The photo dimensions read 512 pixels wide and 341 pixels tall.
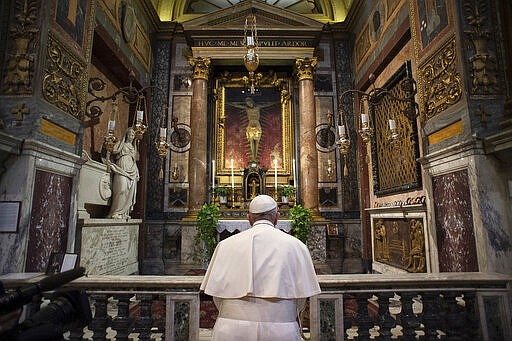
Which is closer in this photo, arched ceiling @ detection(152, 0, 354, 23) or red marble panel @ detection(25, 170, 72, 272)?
red marble panel @ detection(25, 170, 72, 272)

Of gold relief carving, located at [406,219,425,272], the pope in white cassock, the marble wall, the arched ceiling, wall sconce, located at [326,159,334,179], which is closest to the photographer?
the pope in white cassock

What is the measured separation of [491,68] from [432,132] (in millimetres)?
1101

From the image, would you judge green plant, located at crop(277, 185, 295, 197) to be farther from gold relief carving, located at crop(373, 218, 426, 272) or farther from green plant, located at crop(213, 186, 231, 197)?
gold relief carving, located at crop(373, 218, 426, 272)

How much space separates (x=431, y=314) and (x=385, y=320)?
450mm

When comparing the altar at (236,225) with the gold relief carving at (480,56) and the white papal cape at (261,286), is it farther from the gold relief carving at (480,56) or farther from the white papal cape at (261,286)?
the white papal cape at (261,286)

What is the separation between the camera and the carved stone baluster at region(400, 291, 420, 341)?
2.96 metres

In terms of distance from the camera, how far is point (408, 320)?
2.99m

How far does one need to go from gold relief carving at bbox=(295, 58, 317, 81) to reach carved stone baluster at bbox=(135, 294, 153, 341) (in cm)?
798

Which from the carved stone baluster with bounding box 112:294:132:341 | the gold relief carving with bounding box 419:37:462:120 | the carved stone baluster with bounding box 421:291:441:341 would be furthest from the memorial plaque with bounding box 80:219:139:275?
the gold relief carving with bounding box 419:37:462:120

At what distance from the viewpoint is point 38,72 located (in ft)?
14.2

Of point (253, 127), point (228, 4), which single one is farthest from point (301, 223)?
point (228, 4)

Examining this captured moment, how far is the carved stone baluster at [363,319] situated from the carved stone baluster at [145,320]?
1.93 meters

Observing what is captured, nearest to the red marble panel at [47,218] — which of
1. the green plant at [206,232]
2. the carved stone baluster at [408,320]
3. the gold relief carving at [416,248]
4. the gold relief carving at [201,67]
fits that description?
the green plant at [206,232]

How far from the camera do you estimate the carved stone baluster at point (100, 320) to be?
9.49 ft
